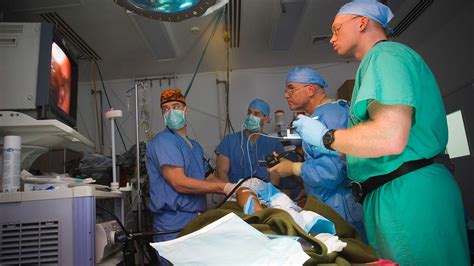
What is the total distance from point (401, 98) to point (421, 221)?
39 cm

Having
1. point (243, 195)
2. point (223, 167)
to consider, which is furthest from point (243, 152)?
point (243, 195)

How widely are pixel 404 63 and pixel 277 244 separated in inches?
31.5

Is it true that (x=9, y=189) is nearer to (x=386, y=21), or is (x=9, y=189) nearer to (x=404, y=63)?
(x=404, y=63)

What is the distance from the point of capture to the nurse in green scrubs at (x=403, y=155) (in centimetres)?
106

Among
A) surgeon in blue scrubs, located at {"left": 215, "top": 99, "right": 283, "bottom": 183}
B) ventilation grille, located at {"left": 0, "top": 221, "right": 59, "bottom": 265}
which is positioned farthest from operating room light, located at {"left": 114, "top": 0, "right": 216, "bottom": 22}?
surgeon in blue scrubs, located at {"left": 215, "top": 99, "right": 283, "bottom": 183}

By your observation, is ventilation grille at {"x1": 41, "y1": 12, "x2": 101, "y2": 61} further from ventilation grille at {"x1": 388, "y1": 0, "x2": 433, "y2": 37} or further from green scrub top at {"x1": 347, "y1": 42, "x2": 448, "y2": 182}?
ventilation grille at {"x1": 388, "y1": 0, "x2": 433, "y2": 37}

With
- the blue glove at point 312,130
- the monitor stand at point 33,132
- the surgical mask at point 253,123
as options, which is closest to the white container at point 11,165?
the monitor stand at point 33,132

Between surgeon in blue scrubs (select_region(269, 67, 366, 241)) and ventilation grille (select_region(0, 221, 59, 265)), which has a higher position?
surgeon in blue scrubs (select_region(269, 67, 366, 241))

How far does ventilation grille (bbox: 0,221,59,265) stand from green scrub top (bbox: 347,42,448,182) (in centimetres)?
110

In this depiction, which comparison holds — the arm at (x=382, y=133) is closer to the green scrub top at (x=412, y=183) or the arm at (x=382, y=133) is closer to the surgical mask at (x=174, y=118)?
the green scrub top at (x=412, y=183)

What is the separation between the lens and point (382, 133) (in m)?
1.03

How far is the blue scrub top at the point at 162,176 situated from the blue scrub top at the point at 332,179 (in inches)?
31.5

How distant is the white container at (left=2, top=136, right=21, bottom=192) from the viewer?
1349mm

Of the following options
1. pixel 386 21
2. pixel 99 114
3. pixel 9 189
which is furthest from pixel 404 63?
pixel 99 114
